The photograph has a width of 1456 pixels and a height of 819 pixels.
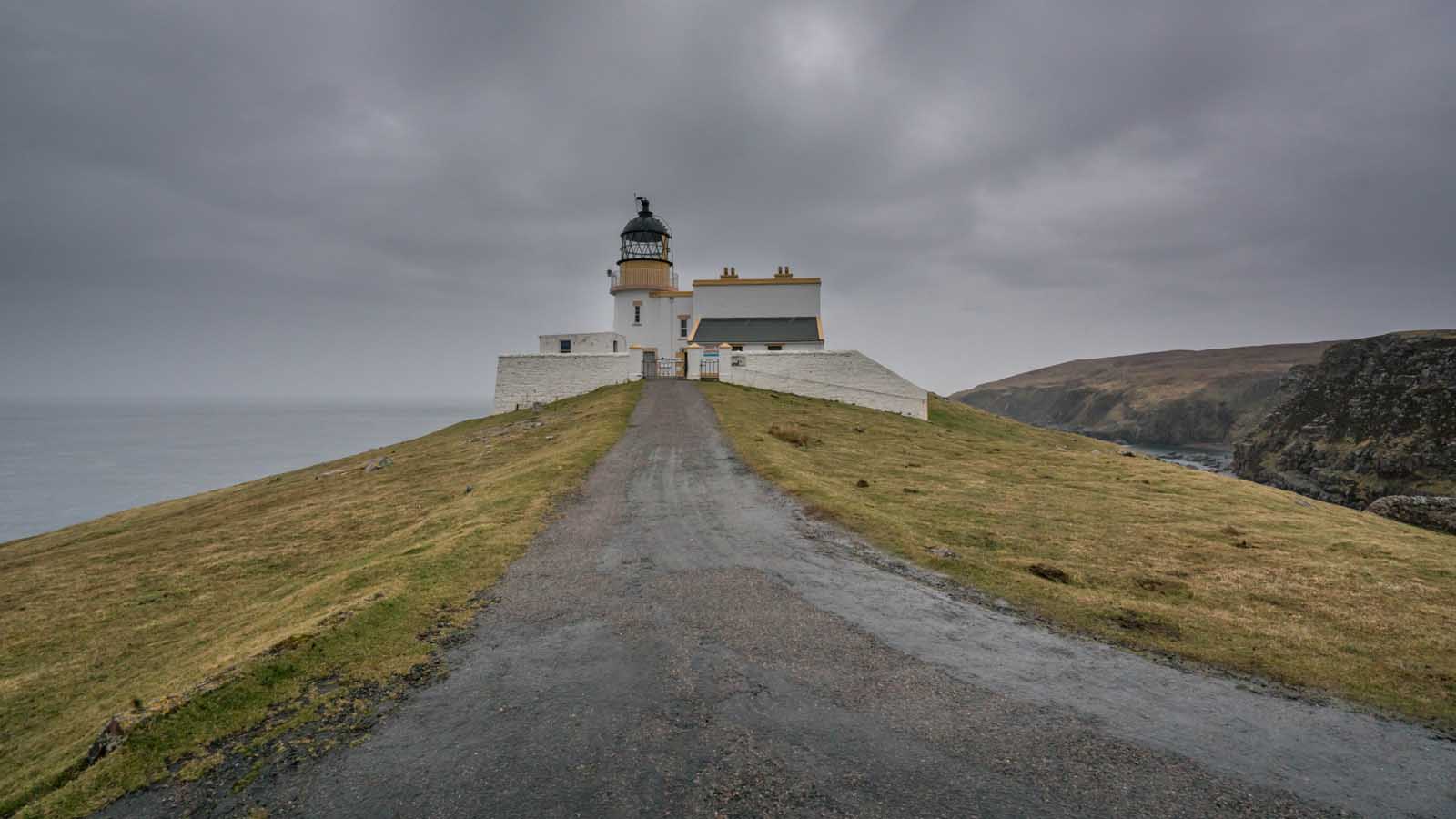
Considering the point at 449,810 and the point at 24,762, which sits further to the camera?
the point at 24,762

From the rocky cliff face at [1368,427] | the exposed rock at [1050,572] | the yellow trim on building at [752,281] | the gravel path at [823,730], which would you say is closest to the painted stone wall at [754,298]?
the yellow trim on building at [752,281]

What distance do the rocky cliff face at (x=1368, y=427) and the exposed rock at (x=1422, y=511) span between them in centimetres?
1623

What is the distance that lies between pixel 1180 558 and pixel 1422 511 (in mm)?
15331

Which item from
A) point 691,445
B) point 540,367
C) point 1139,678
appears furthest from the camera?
point 540,367

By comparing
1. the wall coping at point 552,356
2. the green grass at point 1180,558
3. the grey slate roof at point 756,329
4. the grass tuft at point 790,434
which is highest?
the grey slate roof at point 756,329

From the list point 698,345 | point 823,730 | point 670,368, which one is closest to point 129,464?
point 670,368

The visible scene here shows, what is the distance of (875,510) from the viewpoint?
14.9 meters

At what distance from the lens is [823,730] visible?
5691 mm

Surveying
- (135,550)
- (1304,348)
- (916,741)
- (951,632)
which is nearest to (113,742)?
(916,741)

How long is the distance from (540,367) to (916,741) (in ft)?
138

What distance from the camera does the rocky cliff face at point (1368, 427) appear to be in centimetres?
3244

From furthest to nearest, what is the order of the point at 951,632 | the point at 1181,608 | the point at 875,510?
the point at 875,510
the point at 1181,608
the point at 951,632

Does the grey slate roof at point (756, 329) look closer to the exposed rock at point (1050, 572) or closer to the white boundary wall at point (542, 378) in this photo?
the white boundary wall at point (542, 378)

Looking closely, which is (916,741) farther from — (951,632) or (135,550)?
(135,550)
